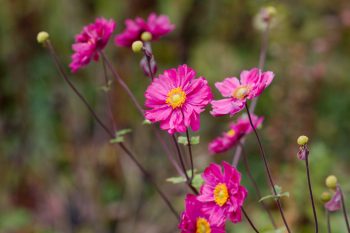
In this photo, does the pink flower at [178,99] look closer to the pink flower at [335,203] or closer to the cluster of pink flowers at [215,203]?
the cluster of pink flowers at [215,203]

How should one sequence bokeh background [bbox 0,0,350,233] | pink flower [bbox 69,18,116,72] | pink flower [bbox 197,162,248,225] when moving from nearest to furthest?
pink flower [bbox 197,162,248,225] < pink flower [bbox 69,18,116,72] < bokeh background [bbox 0,0,350,233]

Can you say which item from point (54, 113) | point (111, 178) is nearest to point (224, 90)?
point (111, 178)

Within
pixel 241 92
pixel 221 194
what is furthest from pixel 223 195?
pixel 241 92

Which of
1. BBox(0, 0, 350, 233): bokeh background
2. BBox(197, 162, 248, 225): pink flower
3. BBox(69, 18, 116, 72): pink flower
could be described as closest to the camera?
BBox(197, 162, 248, 225): pink flower

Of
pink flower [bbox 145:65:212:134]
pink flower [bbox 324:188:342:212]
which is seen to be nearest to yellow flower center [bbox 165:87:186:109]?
pink flower [bbox 145:65:212:134]

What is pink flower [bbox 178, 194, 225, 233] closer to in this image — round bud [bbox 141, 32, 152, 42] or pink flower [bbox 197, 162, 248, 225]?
pink flower [bbox 197, 162, 248, 225]

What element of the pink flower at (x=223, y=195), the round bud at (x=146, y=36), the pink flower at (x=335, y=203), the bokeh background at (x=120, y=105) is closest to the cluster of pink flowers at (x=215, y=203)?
the pink flower at (x=223, y=195)
